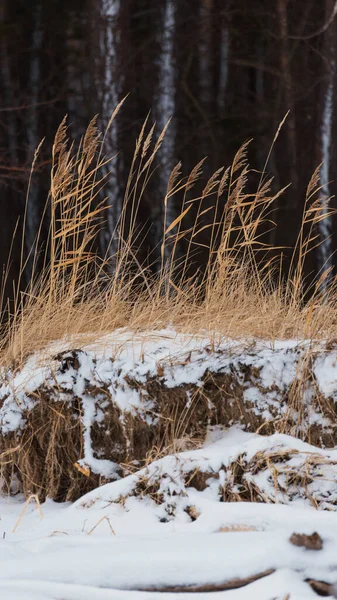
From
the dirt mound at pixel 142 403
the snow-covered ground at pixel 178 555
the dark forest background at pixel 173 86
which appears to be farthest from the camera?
the dark forest background at pixel 173 86

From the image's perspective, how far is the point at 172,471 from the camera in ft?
6.29

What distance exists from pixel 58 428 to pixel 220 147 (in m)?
3.10

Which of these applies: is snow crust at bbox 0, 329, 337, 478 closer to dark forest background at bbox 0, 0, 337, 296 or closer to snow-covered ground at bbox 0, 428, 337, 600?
snow-covered ground at bbox 0, 428, 337, 600

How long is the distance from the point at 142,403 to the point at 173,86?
10.3ft

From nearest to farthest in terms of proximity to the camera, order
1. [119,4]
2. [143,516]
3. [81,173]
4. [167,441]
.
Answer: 1. [143,516]
2. [167,441]
3. [81,173]
4. [119,4]

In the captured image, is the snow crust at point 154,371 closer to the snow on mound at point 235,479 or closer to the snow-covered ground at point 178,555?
the snow on mound at point 235,479

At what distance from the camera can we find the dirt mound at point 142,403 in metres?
2.16

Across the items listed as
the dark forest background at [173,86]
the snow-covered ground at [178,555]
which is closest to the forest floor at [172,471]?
the snow-covered ground at [178,555]

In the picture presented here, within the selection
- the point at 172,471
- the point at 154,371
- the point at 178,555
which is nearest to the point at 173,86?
the point at 154,371

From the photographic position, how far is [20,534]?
1848 mm

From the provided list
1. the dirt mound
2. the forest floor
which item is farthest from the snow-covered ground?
the dirt mound

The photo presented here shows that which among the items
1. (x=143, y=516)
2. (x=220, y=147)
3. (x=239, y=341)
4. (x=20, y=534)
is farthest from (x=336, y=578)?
(x=220, y=147)

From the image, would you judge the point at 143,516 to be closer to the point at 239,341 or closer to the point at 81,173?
the point at 239,341

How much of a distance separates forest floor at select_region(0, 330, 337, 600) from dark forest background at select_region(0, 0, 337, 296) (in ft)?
7.88
